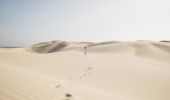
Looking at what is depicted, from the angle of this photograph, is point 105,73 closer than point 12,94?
No

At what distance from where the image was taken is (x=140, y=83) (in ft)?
24.3

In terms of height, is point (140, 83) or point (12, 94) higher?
point (12, 94)

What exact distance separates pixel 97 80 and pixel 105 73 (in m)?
1.26

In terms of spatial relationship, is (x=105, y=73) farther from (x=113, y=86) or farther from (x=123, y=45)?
(x=123, y=45)

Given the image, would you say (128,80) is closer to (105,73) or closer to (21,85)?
(105,73)

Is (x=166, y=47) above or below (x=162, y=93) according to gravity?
above

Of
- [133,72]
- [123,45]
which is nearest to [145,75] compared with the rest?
[133,72]

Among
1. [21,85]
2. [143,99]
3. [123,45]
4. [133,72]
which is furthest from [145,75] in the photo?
[123,45]

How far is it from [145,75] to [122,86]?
1758 millimetres

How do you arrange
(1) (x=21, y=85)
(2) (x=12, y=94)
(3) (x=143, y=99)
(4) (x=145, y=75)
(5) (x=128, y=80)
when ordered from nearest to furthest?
(2) (x=12, y=94) < (1) (x=21, y=85) < (3) (x=143, y=99) < (5) (x=128, y=80) < (4) (x=145, y=75)

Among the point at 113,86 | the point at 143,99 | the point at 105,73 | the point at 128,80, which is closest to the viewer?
the point at 143,99

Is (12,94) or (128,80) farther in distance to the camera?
(128,80)

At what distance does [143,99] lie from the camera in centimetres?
600

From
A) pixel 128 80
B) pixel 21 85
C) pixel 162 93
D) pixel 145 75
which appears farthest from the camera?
pixel 145 75
